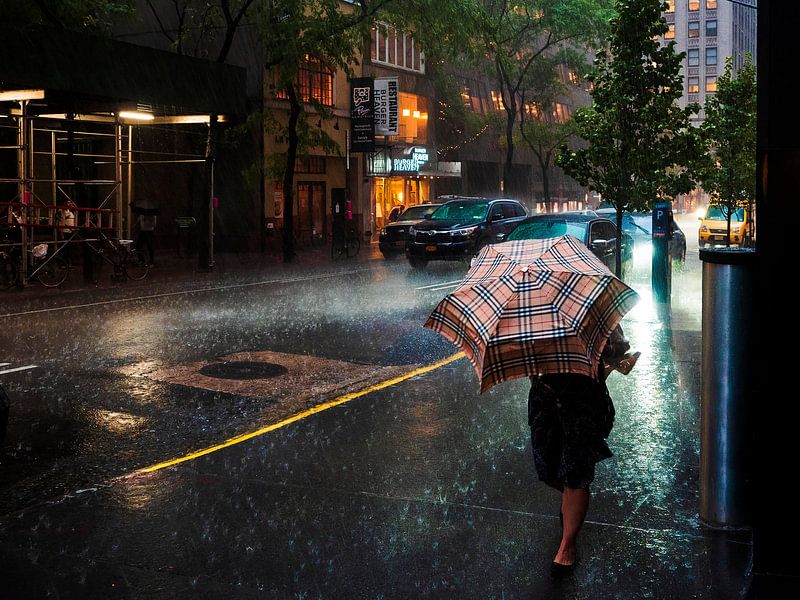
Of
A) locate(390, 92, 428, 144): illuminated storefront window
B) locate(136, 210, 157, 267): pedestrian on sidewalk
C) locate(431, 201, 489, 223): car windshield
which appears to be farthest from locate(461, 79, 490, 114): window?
locate(136, 210, 157, 267): pedestrian on sidewalk

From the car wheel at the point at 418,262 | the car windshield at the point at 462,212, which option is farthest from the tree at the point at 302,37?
the car wheel at the point at 418,262

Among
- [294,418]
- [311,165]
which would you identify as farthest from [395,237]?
[294,418]

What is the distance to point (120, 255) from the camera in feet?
72.4

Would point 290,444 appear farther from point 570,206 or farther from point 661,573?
point 570,206

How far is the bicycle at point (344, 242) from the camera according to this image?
31312 mm

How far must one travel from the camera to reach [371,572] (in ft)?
16.4

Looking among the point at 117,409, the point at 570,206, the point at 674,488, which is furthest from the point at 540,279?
the point at 570,206

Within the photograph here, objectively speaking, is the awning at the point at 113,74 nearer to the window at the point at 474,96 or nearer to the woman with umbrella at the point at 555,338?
the woman with umbrella at the point at 555,338

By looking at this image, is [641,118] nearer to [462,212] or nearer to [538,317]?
[462,212]

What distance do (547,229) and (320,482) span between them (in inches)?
552

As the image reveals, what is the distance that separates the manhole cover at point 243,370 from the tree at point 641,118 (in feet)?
26.0

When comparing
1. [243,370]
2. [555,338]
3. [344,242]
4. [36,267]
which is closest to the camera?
[555,338]

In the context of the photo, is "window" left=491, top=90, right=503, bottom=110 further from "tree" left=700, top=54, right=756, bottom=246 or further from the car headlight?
the car headlight

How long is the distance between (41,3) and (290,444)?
1881 centimetres
